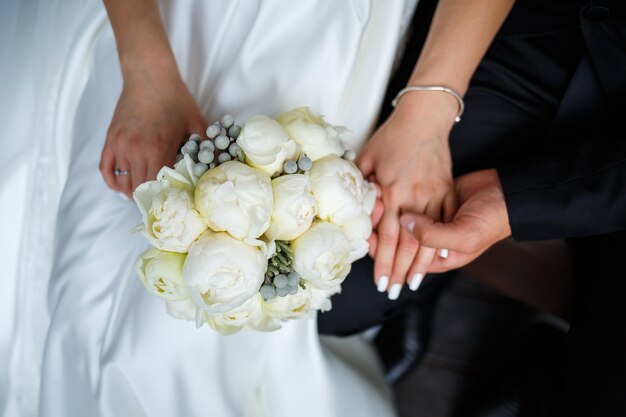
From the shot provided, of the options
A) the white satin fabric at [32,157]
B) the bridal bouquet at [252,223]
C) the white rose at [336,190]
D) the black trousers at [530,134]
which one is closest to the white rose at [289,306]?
the bridal bouquet at [252,223]

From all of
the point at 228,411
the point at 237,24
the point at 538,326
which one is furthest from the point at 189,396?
the point at 538,326

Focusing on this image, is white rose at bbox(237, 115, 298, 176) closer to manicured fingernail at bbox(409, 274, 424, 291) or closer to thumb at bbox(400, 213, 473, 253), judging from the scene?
thumb at bbox(400, 213, 473, 253)

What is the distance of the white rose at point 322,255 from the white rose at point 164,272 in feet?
0.45

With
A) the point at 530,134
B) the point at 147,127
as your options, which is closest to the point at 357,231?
the point at 147,127

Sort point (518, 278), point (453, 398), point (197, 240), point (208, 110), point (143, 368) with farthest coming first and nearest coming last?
point (453, 398)
point (518, 278)
point (208, 110)
point (143, 368)
point (197, 240)

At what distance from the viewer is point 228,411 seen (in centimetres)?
79

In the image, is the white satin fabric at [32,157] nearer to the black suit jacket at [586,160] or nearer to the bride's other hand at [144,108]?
the bride's other hand at [144,108]

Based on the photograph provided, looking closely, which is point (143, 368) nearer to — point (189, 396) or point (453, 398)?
point (189, 396)

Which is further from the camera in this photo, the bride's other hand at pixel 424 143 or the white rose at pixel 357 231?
the bride's other hand at pixel 424 143

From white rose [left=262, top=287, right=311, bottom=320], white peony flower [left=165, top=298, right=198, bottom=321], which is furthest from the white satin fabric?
white rose [left=262, top=287, right=311, bottom=320]

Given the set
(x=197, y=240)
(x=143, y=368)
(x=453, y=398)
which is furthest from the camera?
(x=453, y=398)

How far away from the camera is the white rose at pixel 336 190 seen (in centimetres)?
61

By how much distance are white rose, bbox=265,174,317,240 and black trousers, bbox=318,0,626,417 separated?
448 mm

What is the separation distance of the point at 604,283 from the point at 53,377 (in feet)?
3.37
